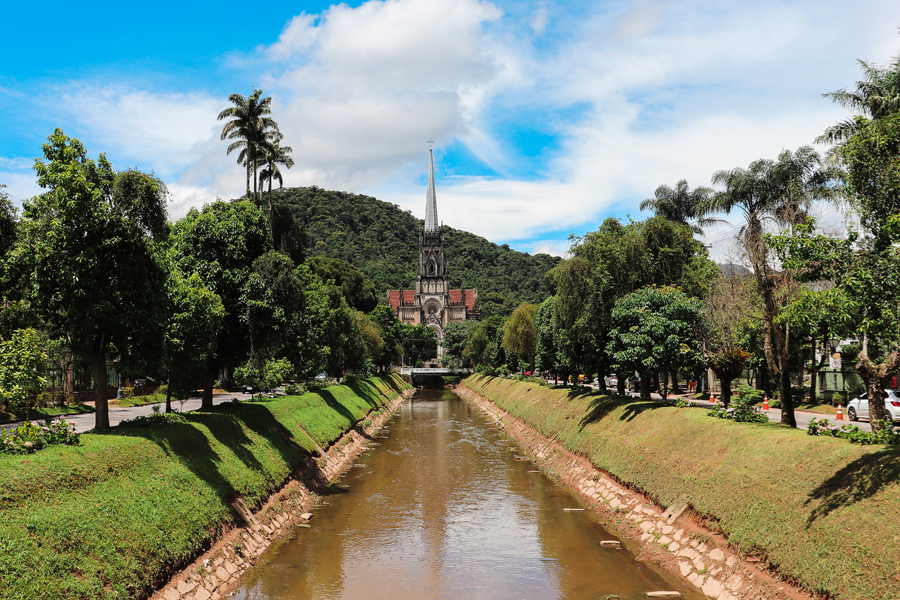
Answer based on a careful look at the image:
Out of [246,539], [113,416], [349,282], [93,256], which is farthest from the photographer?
[349,282]

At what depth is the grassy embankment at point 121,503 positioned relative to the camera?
36.4 ft

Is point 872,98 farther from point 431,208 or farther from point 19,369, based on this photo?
point 431,208

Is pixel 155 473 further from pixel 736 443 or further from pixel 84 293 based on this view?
pixel 736 443

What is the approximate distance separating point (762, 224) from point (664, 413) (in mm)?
9079

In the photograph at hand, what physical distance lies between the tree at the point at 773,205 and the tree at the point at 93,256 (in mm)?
20127

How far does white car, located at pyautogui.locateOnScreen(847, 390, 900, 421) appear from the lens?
3009 cm

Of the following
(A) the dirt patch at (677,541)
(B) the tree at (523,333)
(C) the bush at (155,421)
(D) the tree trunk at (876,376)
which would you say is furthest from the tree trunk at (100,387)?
(B) the tree at (523,333)

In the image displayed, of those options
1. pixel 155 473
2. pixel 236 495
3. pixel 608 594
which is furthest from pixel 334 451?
pixel 608 594

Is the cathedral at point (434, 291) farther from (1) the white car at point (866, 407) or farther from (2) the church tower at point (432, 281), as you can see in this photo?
(1) the white car at point (866, 407)

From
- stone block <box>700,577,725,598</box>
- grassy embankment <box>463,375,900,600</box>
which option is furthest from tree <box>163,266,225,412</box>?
stone block <box>700,577,725,598</box>

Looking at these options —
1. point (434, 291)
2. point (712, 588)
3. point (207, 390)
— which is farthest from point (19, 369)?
point (434, 291)

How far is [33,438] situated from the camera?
14.5m

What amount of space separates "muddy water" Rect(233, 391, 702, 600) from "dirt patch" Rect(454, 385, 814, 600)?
2.01 ft

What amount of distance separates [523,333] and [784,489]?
2054 inches
